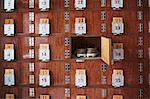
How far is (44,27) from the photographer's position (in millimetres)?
3033

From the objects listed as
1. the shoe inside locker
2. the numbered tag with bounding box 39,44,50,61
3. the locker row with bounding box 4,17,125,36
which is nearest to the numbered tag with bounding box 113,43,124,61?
the locker row with bounding box 4,17,125,36

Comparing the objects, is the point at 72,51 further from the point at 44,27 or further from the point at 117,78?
the point at 117,78

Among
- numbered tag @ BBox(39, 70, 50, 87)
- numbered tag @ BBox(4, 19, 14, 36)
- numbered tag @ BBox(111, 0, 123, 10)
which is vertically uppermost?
numbered tag @ BBox(111, 0, 123, 10)

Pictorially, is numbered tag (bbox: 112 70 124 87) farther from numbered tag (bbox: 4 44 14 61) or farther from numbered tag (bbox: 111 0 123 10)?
numbered tag (bbox: 4 44 14 61)

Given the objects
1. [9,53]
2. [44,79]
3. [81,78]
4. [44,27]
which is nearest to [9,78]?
[9,53]

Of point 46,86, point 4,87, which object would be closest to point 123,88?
point 46,86

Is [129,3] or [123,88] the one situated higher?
[129,3]

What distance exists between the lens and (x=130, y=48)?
9.87 ft

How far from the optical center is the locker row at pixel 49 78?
3.00 m

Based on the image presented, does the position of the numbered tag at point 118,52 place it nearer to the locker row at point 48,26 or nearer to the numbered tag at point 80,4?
the locker row at point 48,26

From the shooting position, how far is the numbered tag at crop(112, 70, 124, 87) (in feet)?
9.82

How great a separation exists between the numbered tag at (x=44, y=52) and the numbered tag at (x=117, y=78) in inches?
26.7

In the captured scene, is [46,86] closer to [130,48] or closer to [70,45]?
[70,45]

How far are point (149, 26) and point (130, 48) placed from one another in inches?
11.1
